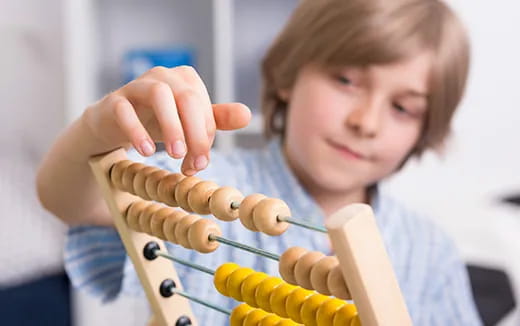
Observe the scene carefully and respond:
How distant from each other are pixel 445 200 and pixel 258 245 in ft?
3.72

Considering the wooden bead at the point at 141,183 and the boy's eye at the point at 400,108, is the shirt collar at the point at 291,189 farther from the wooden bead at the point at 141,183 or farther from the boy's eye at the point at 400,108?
the wooden bead at the point at 141,183

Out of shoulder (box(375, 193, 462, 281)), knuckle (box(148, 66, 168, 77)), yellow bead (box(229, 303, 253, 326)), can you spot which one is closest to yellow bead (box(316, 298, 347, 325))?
yellow bead (box(229, 303, 253, 326))

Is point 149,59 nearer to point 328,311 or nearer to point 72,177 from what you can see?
point 72,177

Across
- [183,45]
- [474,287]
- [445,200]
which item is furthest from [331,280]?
[445,200]

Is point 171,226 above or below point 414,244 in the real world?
above

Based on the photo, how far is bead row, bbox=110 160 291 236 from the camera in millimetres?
512

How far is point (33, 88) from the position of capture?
1.86 m

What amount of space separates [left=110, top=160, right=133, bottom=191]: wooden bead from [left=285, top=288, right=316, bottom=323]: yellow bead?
173 millimetres

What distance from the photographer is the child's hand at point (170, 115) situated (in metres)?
0.50

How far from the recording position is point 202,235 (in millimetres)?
562

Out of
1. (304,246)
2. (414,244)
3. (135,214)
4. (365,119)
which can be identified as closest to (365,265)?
(135,214)

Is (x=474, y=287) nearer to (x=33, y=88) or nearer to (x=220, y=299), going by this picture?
(x=220, y=299)

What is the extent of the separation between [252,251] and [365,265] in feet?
0.42

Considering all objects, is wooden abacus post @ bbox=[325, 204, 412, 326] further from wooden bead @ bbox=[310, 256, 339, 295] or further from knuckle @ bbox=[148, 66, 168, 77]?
Result: knuckle @ bbox=[148, 66, 168, 77]
